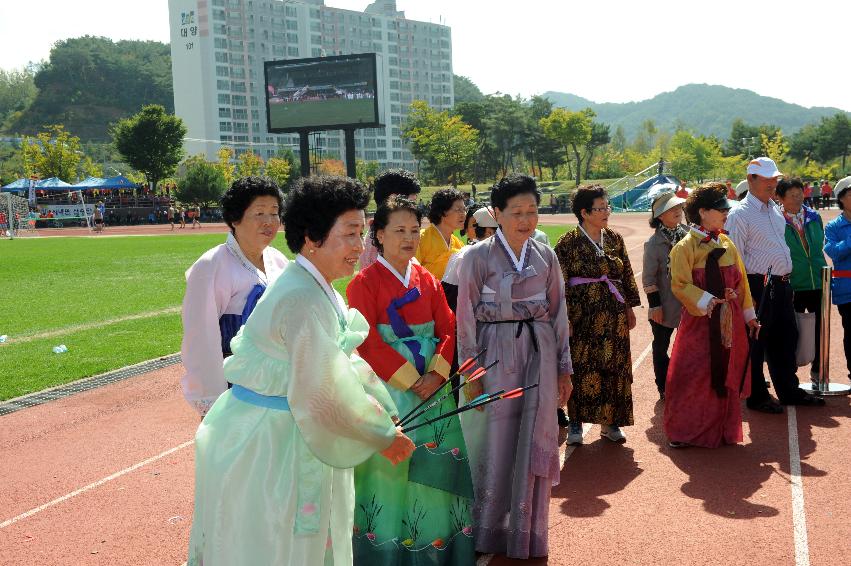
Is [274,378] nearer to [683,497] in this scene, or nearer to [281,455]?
[281,455]

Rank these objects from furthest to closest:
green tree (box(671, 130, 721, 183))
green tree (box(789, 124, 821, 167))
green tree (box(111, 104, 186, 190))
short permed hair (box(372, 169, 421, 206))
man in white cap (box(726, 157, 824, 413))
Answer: green tree (box(789, 124, 821, 167)), green tree (box(671, 130, 721, 183)), green tree (box(111, 104, 186, 190)), man in white cap (box(726, 157, 824, 413)), short permed hair (box(372, 169, 421, 206))

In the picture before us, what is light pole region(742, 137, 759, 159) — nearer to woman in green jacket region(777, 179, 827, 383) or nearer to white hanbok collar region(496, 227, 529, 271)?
woman in green jacket region(777, 179, 827, 383)

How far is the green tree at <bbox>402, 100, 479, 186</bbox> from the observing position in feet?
274

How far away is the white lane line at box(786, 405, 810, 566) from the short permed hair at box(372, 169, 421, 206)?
9.83 ft

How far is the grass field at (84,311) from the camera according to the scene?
10508mm

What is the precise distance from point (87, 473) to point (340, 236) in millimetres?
4285

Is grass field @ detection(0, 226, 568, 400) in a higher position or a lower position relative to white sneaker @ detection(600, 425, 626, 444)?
lower

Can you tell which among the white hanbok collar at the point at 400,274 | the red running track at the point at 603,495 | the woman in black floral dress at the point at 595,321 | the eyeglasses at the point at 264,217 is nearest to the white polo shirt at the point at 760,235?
the red running track at the point at 603,495

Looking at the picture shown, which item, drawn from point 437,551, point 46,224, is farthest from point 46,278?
point 46,224

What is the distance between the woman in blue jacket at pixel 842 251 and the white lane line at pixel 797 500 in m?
1.45

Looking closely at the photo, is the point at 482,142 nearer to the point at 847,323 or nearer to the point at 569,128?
the point at 569,128

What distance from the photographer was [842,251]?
7742 mm

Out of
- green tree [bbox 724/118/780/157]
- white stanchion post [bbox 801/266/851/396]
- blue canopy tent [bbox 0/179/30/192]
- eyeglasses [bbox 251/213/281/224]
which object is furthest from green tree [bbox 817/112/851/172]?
eyeglasses [bbox 251/213/281/224]

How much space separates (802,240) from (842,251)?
0.40 metres
